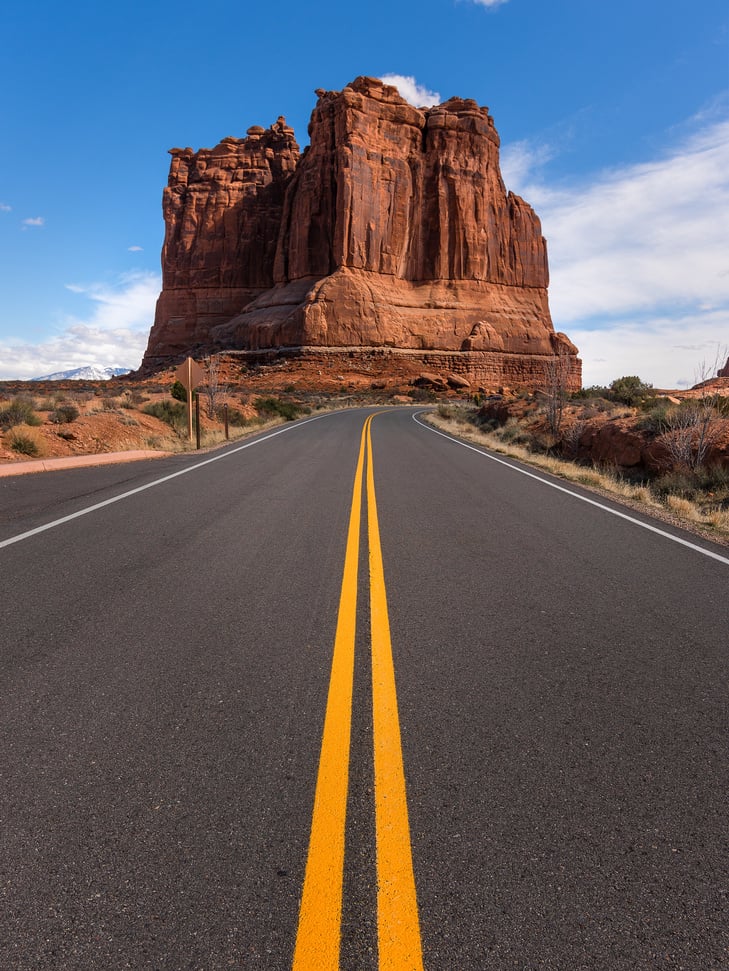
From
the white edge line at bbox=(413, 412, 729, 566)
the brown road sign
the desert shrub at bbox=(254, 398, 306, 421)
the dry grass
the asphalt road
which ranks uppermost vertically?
the brown road sign

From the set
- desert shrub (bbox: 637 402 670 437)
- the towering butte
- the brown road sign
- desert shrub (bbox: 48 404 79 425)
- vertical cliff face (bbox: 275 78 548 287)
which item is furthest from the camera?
vertical cliff face (bbox: 275 78 548 287)

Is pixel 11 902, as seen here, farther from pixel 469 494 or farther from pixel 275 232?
pixel 275 232

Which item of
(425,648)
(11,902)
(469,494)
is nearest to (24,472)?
(469,494)

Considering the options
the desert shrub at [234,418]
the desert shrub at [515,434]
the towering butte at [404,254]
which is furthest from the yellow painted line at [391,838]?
the towering butte at [404,254]

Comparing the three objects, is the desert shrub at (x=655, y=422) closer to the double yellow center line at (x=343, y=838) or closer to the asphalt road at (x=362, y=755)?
the asphalt road at (x=362, y=755)

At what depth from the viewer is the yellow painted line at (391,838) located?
67.9 inches

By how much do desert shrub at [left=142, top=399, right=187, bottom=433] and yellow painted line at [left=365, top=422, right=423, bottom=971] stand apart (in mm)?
19675

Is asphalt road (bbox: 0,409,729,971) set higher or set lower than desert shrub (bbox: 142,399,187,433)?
lower

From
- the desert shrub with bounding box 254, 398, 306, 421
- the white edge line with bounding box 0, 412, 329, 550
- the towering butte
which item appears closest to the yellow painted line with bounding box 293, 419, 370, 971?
the white edge line with bounding box 0, 412, 329, 550

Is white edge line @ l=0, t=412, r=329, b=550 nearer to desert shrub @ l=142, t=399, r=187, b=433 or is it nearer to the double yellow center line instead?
the double yellow center line

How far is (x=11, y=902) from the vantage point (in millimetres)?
1884

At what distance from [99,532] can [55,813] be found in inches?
193

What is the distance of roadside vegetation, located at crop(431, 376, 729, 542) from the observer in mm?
10241

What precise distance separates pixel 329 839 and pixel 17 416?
16.8 metres
